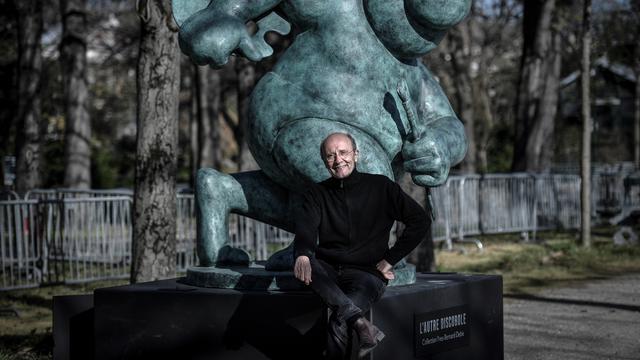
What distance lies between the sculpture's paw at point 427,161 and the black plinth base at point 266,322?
0.53m

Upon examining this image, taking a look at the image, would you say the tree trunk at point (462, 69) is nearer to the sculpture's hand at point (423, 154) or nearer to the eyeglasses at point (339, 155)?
the sculpture's hand at point (423, 154)

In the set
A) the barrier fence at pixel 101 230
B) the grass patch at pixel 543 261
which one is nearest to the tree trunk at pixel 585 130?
the grass patch at pixel 543 261

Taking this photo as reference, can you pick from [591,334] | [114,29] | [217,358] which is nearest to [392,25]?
[217,358]

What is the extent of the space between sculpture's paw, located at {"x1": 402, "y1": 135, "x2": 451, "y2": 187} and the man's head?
0.65 m

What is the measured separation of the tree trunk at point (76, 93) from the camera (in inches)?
746

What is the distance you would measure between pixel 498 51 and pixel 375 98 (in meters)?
32.5

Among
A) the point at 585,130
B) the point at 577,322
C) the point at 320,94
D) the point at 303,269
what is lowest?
the point at 577,322

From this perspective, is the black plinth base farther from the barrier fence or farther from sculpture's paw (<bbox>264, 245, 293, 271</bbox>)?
the barrier fence

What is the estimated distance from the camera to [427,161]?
4539 mm

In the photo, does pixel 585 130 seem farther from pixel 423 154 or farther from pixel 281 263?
pixel 281 263

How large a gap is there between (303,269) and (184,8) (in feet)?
5.81

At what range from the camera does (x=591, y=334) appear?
7.74 meters

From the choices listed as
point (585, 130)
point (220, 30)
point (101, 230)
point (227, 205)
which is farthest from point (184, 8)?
point (585, 130)

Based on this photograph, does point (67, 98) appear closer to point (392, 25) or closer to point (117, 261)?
point (117, 261)
